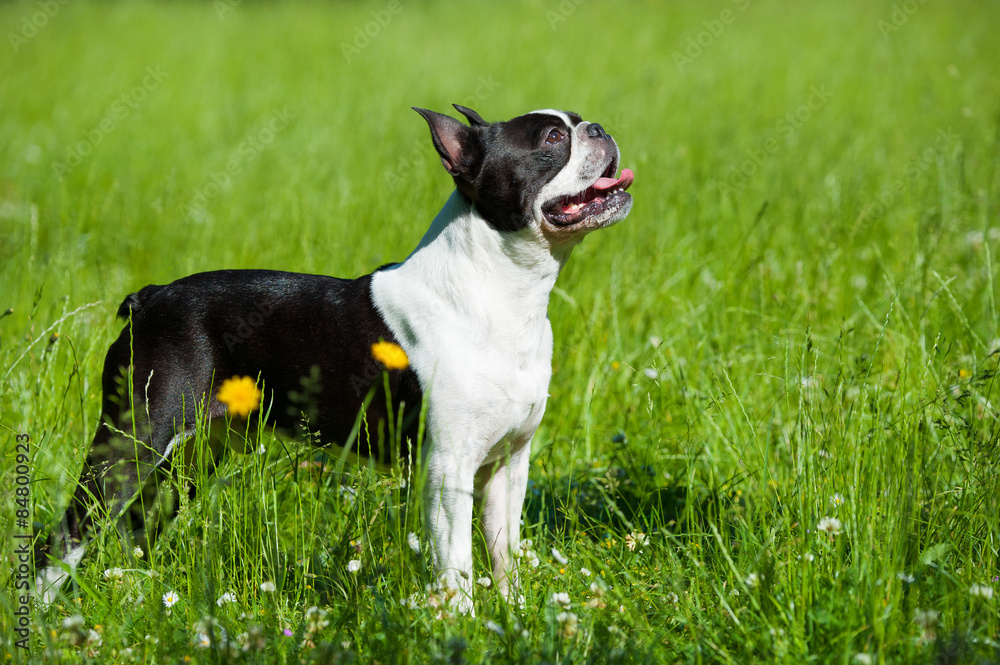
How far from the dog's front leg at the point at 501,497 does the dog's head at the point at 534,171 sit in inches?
29.6

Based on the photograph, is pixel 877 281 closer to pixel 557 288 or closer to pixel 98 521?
pixel 557 288

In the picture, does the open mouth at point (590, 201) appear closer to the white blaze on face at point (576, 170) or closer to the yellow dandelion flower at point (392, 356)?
the white blaze on face at point (576, 170)

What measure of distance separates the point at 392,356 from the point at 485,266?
41 cm

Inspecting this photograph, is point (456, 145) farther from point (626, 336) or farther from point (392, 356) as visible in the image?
point (626, 336)

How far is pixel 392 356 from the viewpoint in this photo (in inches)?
101

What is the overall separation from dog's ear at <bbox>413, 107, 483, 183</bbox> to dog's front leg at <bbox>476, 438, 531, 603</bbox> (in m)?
0.92

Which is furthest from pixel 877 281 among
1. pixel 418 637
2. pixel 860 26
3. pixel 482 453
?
pixel 860 26

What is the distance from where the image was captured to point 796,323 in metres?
4.03

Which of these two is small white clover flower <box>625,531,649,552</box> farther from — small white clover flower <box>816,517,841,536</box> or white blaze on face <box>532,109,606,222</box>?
white blaze on face <box>532,109,606,222</box>

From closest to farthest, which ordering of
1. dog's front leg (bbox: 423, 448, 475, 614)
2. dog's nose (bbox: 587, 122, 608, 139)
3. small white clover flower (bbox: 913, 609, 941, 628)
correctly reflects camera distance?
small white clover flower (bbox: 913, 609, 941, 628) → dog's front leg (bbox: 423, 448, 475, 614) → dog's nose (bbox: 587, 122, 608, 139)

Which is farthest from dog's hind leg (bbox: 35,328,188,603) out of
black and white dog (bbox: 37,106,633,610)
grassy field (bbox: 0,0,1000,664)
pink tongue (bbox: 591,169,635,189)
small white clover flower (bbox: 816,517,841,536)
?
small white clover flower (bbox: 816,517,841,536)

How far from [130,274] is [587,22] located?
8728mm

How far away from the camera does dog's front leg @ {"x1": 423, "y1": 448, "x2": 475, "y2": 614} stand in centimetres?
248

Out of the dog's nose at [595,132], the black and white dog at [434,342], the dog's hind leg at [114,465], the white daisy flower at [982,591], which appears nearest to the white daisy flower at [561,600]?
the black and white dog at [434,342]
